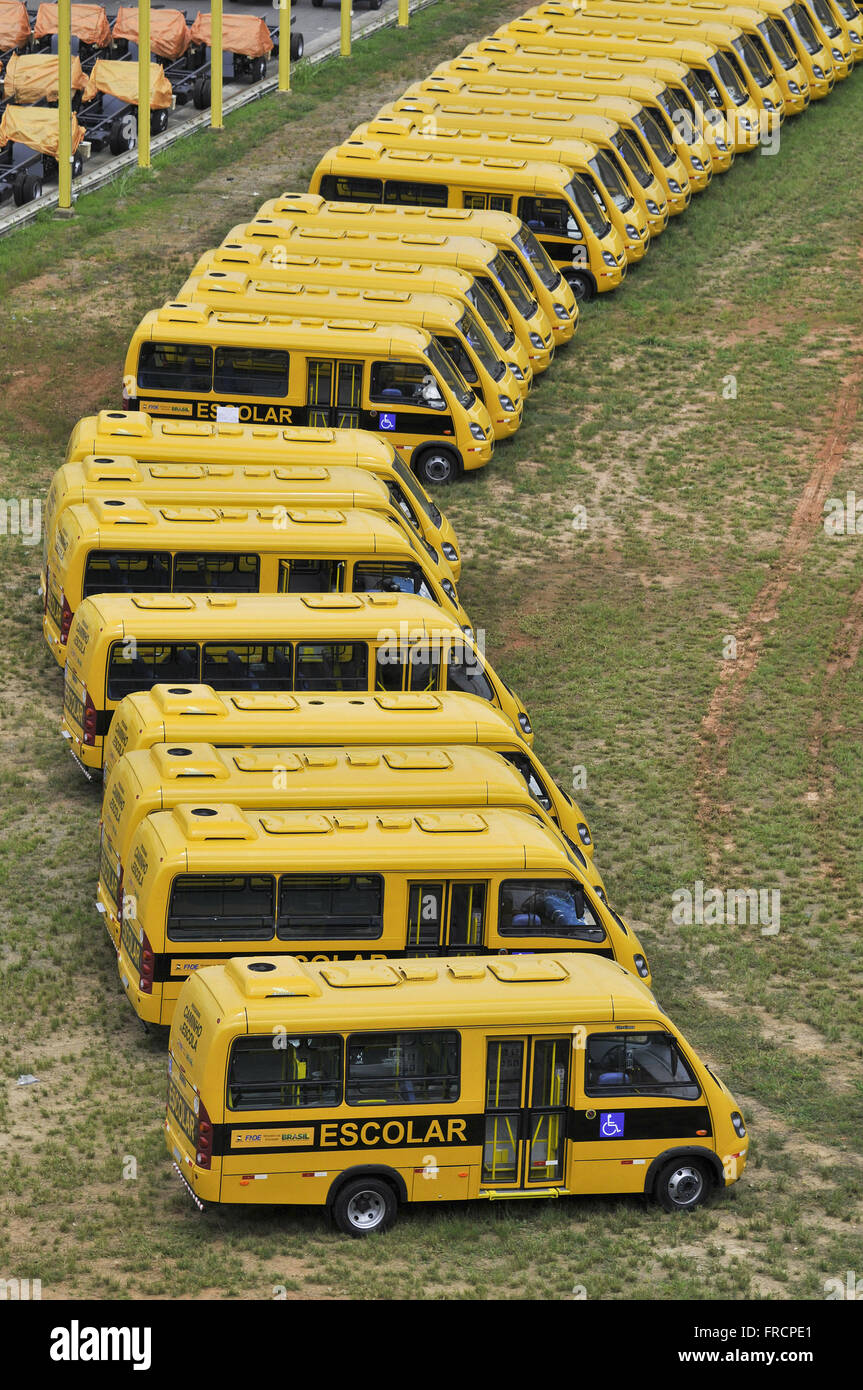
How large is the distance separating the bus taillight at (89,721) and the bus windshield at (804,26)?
91.4 feet

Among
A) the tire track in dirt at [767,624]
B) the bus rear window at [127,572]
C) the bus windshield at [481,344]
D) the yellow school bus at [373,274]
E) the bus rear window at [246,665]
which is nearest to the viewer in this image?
the bus rear window at [246,665]

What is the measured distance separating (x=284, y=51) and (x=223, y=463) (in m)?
20.8

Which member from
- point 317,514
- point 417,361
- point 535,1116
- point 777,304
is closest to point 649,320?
point 777,304

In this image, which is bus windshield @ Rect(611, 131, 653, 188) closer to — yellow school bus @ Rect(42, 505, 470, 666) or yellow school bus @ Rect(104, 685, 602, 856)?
yellow school bus @ Rect(42, 505, 470, 666)

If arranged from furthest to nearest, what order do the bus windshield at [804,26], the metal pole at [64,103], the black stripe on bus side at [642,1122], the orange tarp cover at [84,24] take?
the orange tarp cover at [84,24] → the bus windshield at [804,26] → the metal pole at [64,103] → the black stripe on bus side at [642,1122]

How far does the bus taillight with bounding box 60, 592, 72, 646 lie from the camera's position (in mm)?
26797

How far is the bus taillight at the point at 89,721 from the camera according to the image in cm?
2514

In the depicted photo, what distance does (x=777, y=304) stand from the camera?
40.1 metres

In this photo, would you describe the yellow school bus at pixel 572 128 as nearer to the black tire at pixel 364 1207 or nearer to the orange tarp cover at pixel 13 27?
the orange tarp cover at pixel 13 27

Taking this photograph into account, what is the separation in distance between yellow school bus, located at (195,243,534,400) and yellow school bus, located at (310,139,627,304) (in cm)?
345

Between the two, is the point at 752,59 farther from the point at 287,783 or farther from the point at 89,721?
the point at 287,783

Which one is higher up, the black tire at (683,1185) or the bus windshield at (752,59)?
the bus windshield at (752,59)

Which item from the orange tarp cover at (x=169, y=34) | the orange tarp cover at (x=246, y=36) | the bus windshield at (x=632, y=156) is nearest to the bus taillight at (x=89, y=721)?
the bus windshield at (x=632, y=156)

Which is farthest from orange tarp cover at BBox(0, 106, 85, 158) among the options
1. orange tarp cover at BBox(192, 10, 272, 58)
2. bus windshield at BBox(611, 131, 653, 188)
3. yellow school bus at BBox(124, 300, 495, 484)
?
yellow school bus at BBox(124, 300, 495, 484)
